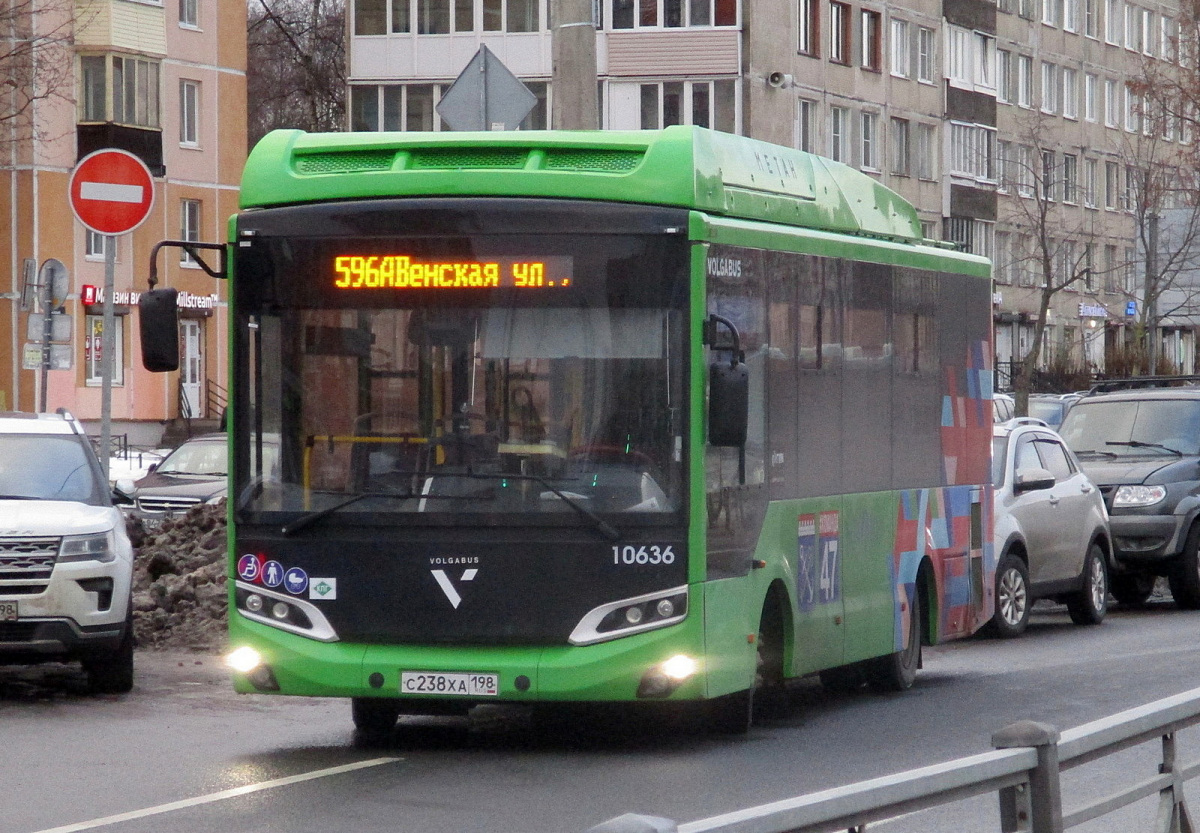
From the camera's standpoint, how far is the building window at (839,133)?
67.5 m

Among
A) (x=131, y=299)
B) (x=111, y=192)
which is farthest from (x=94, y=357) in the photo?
(x=111, y=192)

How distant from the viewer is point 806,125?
6581 cm

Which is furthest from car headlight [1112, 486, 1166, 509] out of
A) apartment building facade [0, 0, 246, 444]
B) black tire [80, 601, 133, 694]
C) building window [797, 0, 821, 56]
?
building window [797, 0, 821, 56]

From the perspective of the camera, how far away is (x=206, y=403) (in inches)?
2467

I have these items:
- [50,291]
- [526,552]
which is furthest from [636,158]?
[50,291]

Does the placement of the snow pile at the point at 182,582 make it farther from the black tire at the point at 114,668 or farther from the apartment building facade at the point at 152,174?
the apartment building facade at the point at 152,174

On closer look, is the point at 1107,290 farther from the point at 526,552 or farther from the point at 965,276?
the point at 526,552

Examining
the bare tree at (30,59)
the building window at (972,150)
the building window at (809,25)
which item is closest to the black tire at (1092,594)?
the bare tree at (30,59)

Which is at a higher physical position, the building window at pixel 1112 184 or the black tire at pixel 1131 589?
the building window at pixel 1112 184

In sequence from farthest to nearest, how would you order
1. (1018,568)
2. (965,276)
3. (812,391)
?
(1018,568) < (965,276) < (812,391)

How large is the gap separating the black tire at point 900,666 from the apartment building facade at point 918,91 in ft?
105

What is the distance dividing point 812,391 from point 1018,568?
24.1 ft

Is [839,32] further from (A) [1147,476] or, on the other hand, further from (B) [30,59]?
(A) [1147,476]

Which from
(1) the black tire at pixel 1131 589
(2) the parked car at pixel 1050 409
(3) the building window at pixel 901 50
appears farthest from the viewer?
(3) the building window at pixel 901 50
